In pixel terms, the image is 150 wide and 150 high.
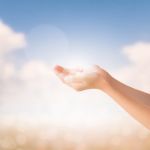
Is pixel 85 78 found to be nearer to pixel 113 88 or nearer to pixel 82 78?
pixel 82 78

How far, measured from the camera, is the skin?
→ 4.18 ft

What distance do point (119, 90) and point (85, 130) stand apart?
43 centimetres

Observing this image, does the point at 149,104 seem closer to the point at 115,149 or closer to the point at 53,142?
the point at 115,149

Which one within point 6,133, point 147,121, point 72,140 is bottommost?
point 147,121

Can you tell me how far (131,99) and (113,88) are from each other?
83mm

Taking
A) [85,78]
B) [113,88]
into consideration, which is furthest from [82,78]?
[113,88]

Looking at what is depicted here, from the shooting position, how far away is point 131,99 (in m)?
1.28

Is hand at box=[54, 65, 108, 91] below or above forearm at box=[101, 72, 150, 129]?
above

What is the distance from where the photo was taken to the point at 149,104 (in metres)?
1.30

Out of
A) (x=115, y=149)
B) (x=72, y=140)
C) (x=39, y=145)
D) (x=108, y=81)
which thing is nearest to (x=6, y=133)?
(x=39, y=145)

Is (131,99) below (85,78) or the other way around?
below

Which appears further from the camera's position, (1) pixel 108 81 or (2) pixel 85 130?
(2) pixel 85 130

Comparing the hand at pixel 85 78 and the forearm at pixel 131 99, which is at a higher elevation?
the hand at pixel 85 78

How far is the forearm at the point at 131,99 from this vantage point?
127cm
